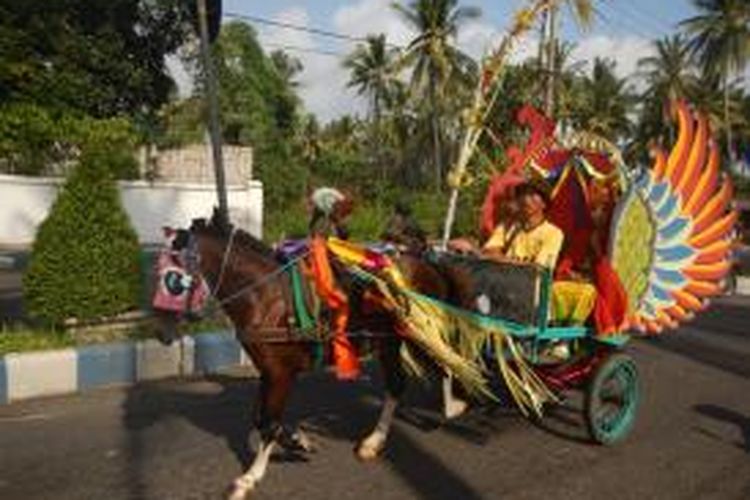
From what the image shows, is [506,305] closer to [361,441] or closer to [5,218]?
[361,441]

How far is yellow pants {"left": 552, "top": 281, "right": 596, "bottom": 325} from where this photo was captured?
8594 millimetres

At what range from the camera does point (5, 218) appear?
30969 mm

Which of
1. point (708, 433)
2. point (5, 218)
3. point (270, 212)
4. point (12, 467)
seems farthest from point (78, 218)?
point (270, 212)

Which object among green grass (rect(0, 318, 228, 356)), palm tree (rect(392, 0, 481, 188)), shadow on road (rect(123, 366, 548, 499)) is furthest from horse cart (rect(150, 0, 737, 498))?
palm tree (rect(392, 0, 481, 188))

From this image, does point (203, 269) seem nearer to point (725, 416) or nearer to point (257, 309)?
point (257, 309)

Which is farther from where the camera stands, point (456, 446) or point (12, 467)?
point (456, 446)

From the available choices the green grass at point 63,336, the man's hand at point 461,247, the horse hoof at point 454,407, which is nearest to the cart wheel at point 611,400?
the horse hoof at point 454,407

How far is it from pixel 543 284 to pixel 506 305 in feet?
1.01

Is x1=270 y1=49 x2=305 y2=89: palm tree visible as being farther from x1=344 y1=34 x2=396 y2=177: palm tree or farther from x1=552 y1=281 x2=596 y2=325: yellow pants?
x1=552 y1=281 x2=596 y2=325: yellow pants

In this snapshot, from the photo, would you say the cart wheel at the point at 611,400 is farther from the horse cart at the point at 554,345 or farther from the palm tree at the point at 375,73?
the palm tree at the point at 375,73

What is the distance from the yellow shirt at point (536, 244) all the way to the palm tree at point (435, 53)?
41219 mm

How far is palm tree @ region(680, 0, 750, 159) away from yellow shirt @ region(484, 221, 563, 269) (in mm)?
54397

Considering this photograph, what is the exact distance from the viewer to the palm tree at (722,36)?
5956 centimetres

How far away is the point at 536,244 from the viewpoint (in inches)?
336
